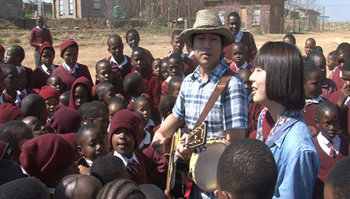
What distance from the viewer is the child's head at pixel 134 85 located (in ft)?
16.8

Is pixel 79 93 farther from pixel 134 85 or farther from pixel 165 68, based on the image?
pixel 165 68

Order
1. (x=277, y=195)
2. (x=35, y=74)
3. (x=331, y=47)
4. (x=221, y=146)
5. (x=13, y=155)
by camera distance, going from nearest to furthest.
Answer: (x=277, y=195), (x=221, y=146), (x=13, y=155), (x=35, y=74), (x=331, y=47)

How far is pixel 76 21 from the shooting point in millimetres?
30969

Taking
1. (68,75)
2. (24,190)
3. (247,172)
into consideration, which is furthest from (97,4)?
(247,172)

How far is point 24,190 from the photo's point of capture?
1.93m

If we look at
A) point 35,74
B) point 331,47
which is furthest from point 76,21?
point 35,74

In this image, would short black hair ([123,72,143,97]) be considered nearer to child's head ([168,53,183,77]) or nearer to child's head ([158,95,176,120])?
child's head ([168,53,183,77])

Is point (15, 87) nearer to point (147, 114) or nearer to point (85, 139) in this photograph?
point (147, 114)

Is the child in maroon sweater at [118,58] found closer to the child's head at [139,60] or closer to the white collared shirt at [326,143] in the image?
the child's head at [139,60]

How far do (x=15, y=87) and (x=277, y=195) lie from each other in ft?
13.1

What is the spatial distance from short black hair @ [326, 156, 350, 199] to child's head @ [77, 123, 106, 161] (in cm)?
204

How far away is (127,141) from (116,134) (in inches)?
4.6

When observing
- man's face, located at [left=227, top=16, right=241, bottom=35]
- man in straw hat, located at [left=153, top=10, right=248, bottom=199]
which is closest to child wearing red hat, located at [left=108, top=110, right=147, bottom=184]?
man in straw hat, located at [left=153, top=10, right=248, bottom=199]

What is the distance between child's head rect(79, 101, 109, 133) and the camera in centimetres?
396
